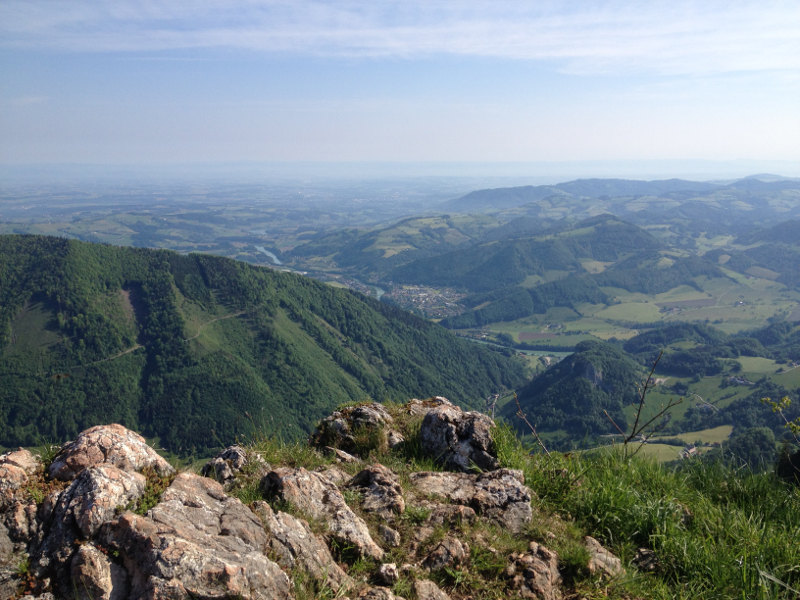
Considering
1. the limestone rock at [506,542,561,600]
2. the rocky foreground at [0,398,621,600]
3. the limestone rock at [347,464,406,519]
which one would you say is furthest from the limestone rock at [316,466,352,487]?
the limestone rock at [506,542,561,600]

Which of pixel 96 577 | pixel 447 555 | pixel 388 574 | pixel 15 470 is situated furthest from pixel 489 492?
pixel 15 470

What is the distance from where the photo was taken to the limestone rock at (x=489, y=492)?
6.54 metres

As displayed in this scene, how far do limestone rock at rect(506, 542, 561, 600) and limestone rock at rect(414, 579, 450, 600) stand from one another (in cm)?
88

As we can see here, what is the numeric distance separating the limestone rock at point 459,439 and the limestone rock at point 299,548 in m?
3.48

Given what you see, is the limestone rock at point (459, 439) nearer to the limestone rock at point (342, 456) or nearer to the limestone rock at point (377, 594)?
the limestone rock at point (342, 456)

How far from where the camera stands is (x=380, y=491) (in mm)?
6875

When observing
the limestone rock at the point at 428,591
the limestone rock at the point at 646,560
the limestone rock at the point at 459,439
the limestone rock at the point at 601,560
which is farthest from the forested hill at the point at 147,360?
the limestone rock at the point at 646,560

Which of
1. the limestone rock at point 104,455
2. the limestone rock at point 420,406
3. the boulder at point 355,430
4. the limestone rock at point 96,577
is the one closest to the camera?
the limestone rock at point 96,577

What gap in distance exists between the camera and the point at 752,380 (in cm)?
17612

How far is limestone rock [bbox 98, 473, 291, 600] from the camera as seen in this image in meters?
4.16

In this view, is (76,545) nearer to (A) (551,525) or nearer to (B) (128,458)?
(B) (128,458)

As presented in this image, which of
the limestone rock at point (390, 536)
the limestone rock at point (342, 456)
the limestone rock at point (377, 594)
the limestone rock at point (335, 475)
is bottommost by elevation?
the limestone rock at point (342, 456)

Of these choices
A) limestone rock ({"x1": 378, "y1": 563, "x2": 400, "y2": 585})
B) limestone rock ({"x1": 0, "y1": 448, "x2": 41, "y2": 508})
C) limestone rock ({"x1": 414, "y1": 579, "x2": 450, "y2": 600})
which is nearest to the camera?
limestone rock ({"x1": 0, "y1": 448, "x2": 41, "y2": 508})

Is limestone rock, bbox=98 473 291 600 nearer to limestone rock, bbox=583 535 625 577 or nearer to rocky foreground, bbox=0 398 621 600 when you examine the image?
rocky foreground, bbox=0 398 621 600
